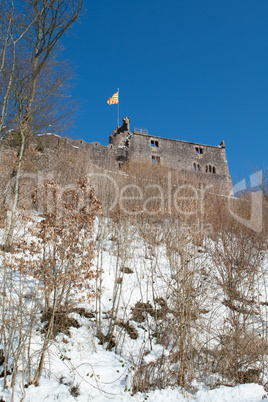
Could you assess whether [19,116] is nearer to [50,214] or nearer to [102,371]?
[50,214]

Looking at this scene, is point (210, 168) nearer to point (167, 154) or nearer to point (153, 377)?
point (167, 154)

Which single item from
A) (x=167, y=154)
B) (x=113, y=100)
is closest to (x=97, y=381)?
(x=167, y=154)

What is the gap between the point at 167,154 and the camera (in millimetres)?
27844

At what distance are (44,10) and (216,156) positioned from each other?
80.9 ft

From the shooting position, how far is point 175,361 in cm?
496

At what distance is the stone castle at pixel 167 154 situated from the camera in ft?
76.9

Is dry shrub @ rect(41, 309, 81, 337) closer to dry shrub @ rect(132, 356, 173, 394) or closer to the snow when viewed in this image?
the snow

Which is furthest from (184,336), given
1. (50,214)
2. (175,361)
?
(50,214)

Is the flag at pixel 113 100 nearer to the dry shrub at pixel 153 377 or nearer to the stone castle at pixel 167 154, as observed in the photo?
the stone castle at pixel 167 154

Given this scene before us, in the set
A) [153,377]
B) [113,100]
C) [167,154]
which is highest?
[113,100]

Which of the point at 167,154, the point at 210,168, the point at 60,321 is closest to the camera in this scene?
the point at 60,321

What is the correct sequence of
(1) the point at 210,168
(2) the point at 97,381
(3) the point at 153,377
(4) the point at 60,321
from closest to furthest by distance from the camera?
(2) the point at 97,381 < (3) the point at 153,377 < (4) the point at 60,321 < (1) the point at 210,168

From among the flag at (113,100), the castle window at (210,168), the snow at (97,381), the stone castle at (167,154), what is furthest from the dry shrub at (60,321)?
the flag at (113,100)

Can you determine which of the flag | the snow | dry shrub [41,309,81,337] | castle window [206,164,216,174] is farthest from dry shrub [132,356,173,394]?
the flag
